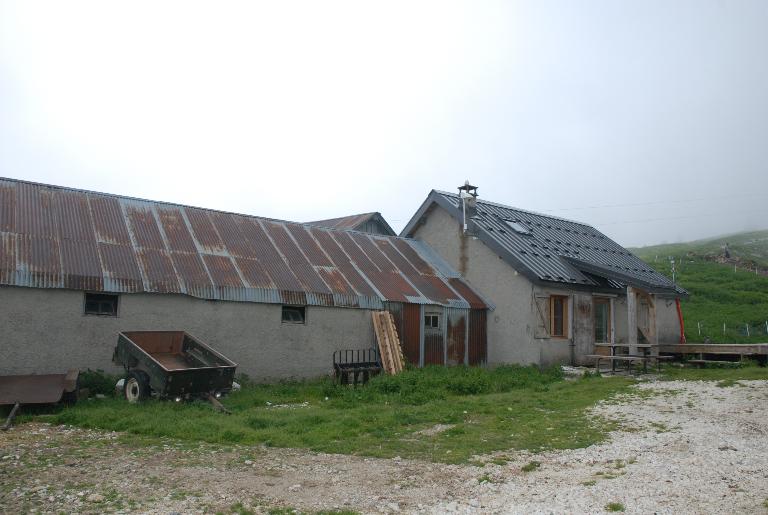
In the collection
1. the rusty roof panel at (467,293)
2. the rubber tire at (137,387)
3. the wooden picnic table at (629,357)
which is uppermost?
the rusty roof panel at (467,293)

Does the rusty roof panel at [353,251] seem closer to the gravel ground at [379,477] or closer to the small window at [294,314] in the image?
the small window at [294,314]

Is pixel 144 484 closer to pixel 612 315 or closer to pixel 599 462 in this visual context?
pixel 599 462

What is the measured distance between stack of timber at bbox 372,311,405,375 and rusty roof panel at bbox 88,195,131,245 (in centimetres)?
742

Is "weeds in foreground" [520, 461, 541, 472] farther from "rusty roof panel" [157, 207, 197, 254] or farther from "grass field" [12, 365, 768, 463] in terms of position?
"rusty roof panel" [157, 207, 197, 254]

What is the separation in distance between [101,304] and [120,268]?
1051 millimetres

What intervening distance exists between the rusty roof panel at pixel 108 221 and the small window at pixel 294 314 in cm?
458

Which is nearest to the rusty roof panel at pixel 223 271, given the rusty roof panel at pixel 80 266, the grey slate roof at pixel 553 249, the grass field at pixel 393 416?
the grass field at pixel 393 416

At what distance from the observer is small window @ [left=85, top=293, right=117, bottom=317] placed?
561 inches

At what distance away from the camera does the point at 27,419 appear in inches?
427

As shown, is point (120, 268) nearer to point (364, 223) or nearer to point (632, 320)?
point (632, 320)

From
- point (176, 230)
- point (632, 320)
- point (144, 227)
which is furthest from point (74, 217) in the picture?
point (632, 320)

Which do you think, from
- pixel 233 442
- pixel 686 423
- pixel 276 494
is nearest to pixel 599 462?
pixel 686 423

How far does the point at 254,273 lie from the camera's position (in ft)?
57.3

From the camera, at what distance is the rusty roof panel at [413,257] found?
73.6ft
